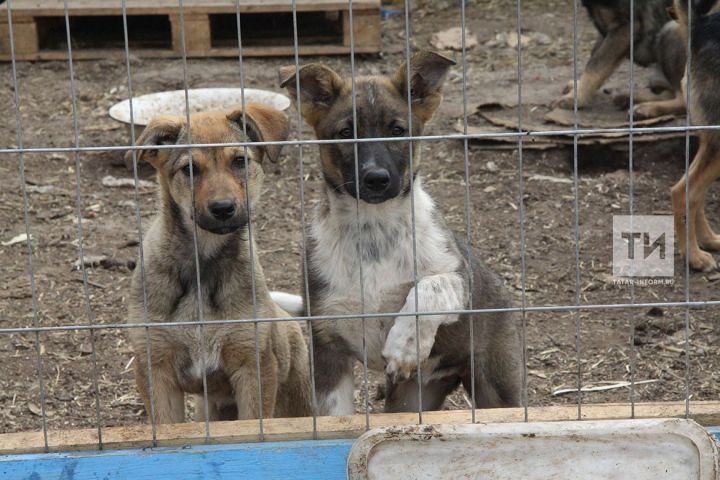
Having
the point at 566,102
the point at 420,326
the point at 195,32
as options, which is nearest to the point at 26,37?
the point at 195,32

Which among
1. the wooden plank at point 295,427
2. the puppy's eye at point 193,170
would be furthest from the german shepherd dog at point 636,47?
the wooden plank at point 295,427

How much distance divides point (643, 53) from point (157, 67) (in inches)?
166

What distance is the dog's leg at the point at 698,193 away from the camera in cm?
611

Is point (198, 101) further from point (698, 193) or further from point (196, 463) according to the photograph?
point (196, 463)

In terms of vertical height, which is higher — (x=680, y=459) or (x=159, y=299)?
(x=159, y=299)

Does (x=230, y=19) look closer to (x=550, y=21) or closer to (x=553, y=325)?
(x=550, y=21)

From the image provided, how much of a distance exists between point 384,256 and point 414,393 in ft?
2.04

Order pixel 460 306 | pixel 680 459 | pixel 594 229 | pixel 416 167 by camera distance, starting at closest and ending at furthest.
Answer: pixel 680 459 → pixel 460 306 → pixel 416 167 → pixel 594 229

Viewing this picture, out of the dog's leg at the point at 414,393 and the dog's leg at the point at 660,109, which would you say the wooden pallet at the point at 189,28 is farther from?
the dog's leg at the point at 414,393

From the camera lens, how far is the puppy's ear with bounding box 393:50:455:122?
4.26 metres

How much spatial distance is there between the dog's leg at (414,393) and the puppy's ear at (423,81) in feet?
3.52

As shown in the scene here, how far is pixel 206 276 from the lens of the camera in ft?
13.9

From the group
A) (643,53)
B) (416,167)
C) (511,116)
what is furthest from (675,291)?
(643,53)

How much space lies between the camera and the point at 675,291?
5.90 m
